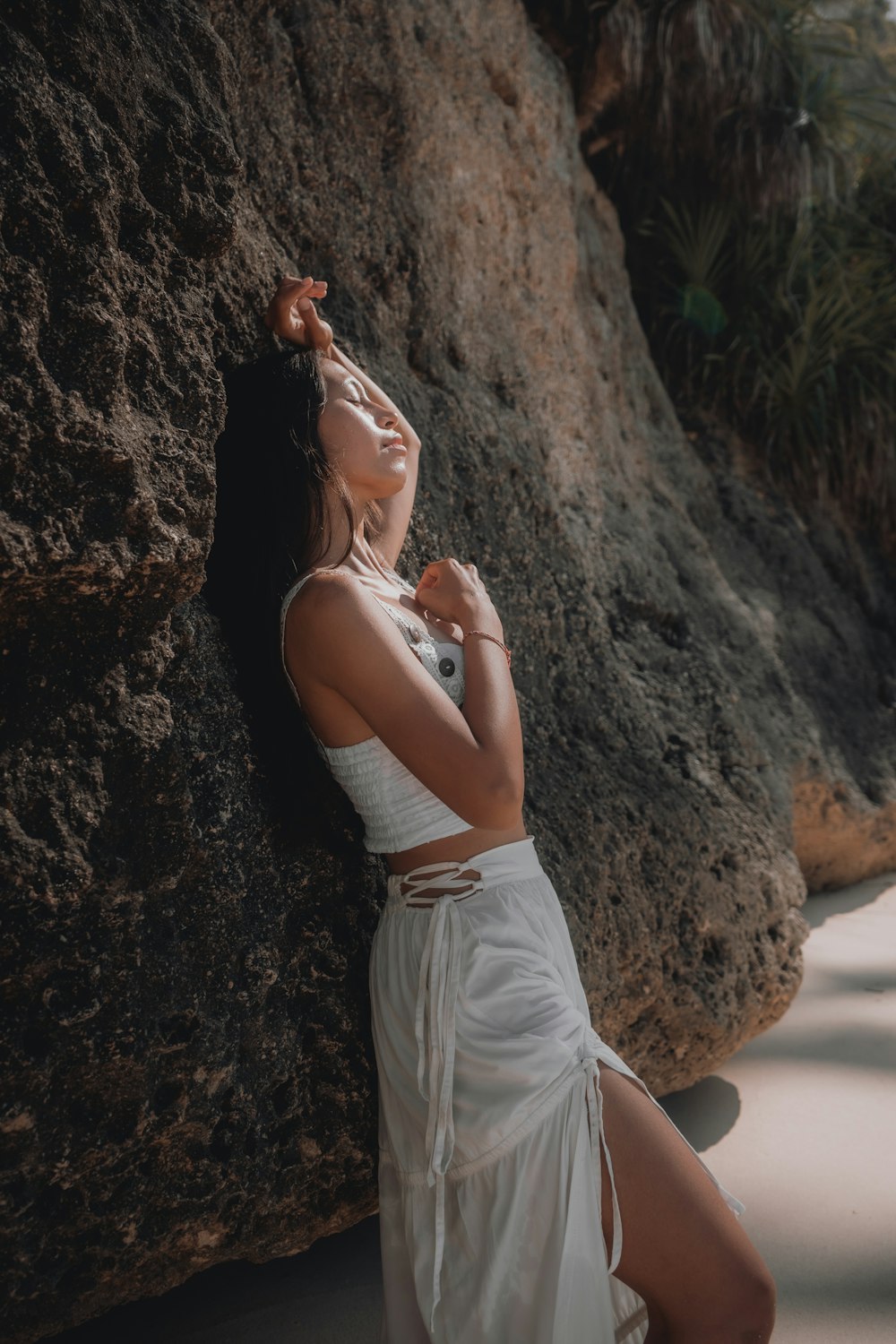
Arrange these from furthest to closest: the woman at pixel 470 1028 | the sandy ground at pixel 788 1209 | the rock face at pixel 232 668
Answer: the sandy ground at pixel 788 1209
the woman at pixel 470 1028
the rock face at pixel 232 668

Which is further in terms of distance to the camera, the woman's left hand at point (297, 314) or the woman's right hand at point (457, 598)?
the woman's left hand at point (297, 314)

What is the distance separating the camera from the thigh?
4.94ft

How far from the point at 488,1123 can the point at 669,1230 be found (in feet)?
0.99

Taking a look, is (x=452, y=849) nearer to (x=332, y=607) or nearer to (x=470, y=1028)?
(x=470, y=1028)

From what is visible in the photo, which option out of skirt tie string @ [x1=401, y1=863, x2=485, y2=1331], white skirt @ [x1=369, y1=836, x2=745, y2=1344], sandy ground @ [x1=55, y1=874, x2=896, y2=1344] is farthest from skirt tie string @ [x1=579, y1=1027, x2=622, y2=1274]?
sandy ground @ [x1=55, y1=874, x2=896, y2=1344]

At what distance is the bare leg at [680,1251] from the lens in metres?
1.50

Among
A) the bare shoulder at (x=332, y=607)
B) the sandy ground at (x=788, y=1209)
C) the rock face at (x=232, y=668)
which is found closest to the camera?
the rock face at (x=232, y=668)

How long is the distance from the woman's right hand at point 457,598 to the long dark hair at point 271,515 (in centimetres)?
18

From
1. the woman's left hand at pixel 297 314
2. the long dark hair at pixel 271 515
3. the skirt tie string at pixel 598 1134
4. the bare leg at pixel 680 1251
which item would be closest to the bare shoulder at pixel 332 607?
the long dark hair at pixel 271 515

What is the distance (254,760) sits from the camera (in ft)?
5.74

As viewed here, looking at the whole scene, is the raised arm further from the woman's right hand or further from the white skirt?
the white skirt

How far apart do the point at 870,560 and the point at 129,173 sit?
14.9 ft

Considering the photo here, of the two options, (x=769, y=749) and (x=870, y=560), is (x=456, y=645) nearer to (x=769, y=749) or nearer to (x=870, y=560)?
(x=769, y=749)

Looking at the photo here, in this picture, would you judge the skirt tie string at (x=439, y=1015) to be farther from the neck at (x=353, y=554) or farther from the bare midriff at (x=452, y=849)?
the neck at (x=353, y=554)
